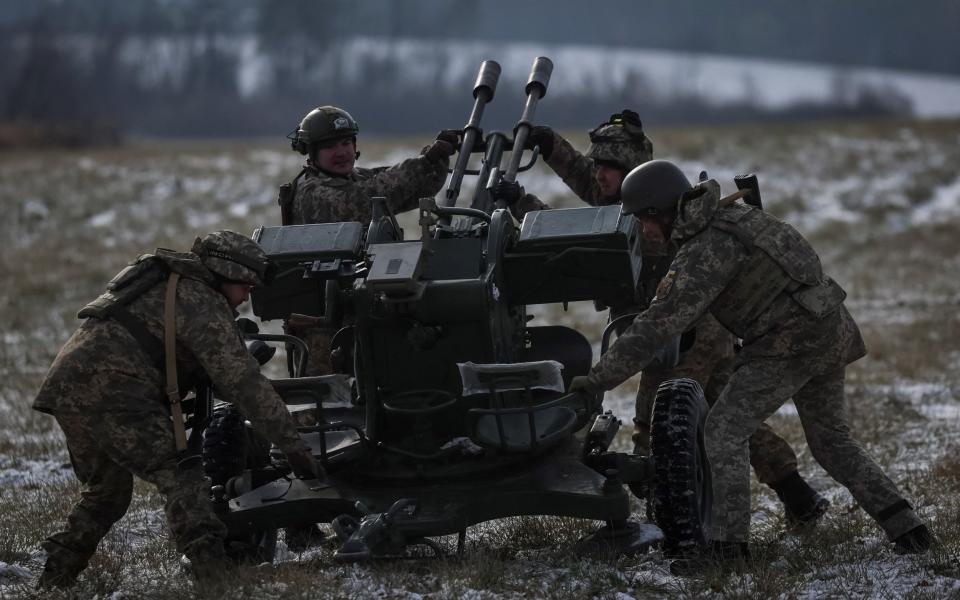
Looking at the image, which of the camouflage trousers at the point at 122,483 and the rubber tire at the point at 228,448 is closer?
the camouflage trousers at the point at 122,483

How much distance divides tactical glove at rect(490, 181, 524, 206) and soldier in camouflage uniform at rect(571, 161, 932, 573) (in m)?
1.59

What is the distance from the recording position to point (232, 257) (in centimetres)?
699

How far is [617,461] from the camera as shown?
7.29 m

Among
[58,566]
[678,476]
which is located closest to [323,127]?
[58,566]

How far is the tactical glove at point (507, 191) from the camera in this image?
8734mm

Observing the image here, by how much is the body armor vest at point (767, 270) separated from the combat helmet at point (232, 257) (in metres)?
2.28

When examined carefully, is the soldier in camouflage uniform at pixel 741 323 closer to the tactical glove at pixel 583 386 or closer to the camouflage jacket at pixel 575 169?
the tactical glove at pixel 583 386

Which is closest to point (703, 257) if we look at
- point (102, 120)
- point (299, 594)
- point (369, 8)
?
point (299, 594)

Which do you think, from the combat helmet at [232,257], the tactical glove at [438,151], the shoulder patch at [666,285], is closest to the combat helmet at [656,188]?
the shoulder patch at [666,285]

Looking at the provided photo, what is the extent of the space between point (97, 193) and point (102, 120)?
2640 cm

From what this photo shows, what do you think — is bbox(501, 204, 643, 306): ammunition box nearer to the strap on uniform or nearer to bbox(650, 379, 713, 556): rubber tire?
bbox(650, 379, 713, 556): rubber tire

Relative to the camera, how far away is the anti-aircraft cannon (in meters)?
6.98

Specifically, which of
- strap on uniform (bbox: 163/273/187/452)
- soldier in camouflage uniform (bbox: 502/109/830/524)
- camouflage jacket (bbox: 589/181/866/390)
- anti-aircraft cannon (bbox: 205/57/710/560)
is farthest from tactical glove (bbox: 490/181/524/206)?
strap on uniform (bbox: 163/273/187/452)

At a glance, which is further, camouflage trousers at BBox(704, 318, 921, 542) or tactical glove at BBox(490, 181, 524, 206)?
tactical glove at BBox(490, 181, 524, 206)
